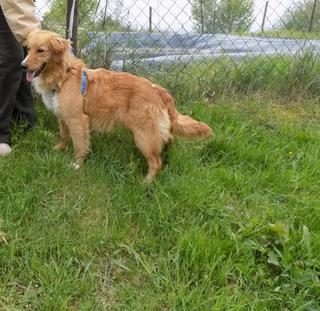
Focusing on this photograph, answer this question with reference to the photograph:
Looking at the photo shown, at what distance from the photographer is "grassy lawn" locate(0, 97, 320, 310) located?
2145mm

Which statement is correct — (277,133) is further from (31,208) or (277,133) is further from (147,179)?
(31,208)

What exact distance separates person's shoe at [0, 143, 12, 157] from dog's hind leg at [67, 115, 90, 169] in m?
0.49

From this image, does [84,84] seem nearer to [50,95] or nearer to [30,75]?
[50,95]

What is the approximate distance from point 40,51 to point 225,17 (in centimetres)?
264

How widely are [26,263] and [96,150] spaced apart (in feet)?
4.21

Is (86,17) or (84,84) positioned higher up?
(86,17)

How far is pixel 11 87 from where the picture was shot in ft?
10.5

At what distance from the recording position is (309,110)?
4457 millimetres

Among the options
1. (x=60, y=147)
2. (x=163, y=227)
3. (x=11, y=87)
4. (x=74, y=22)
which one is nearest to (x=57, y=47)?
(x=11, y=87)

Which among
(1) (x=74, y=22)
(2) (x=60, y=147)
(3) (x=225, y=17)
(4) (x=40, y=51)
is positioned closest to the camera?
(4) (x=40, y=51)

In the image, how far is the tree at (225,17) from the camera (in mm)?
4672

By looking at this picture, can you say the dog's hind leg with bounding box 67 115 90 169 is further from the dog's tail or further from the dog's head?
the dog's tail

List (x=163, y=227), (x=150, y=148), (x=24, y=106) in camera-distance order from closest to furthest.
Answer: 1. (x=163, y=227)
2. (x=150, y=148)
3. (x=24, y=106)

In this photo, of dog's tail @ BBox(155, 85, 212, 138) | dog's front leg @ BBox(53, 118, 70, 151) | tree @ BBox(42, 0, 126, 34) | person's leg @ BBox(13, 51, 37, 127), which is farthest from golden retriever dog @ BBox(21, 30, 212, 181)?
tree @ BBox(42, 0, 126, 34)
